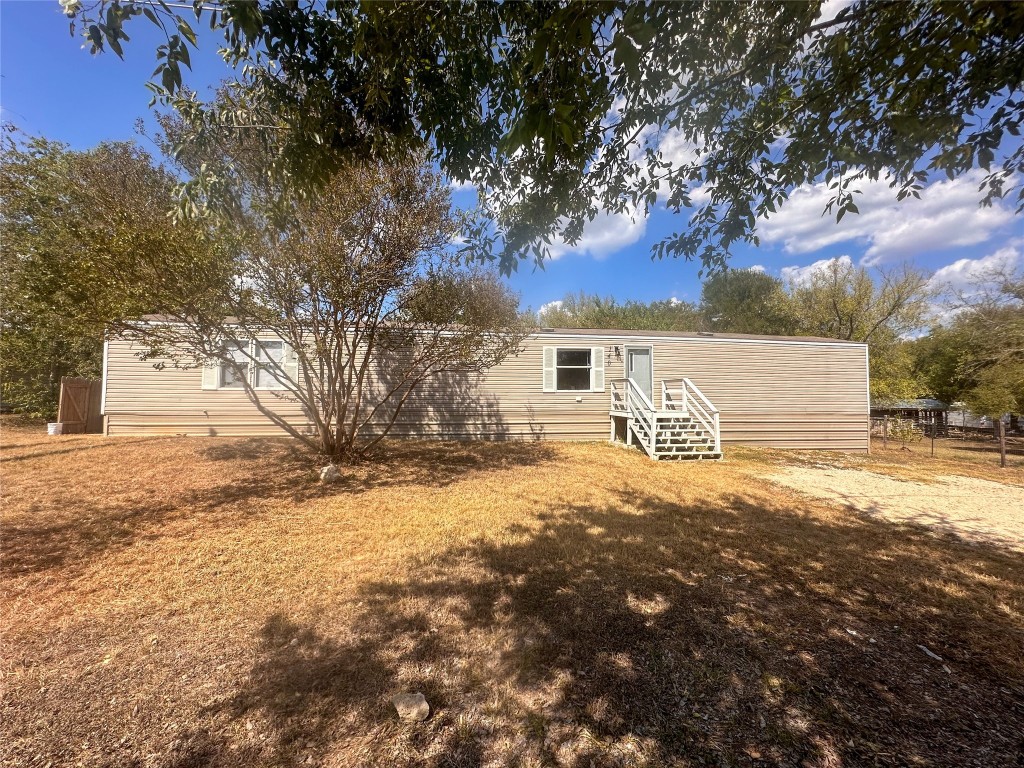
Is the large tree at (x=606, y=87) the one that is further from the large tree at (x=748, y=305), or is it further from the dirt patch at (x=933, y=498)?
the large tree at (x=748, y=305)

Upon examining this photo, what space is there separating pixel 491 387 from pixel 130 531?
818 centimetres

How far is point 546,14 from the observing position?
97.3 inches

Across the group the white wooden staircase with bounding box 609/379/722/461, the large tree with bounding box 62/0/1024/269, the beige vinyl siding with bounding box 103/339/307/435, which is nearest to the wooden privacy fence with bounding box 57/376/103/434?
the beige vinyl siding with bounding box 103/339/307/435

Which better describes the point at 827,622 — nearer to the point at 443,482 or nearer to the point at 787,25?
the point at 787,25

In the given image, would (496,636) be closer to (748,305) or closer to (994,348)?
(994,348)

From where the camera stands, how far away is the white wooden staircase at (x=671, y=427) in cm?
941

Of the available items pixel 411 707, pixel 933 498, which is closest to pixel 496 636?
pixel 411 707

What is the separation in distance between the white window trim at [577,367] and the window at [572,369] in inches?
1.4

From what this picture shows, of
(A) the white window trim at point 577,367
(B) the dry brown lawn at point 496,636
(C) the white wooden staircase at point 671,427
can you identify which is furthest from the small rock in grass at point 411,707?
(A) the white window trim at point 577,367

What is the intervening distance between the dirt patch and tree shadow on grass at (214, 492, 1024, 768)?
1480 millimetres

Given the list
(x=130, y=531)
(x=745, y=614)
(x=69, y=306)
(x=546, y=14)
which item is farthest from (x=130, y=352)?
(x=745, y=614)

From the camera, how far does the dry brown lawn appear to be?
1.77 metres

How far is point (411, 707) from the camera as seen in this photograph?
1.88m

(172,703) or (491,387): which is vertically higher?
(491,387)
